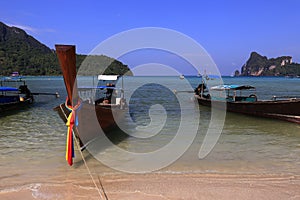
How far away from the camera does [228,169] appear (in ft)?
23.9

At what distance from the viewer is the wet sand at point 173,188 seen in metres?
5.45

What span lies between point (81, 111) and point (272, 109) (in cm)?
1258

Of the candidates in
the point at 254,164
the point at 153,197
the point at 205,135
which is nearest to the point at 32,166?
the point at 153,197

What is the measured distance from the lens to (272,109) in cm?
1630

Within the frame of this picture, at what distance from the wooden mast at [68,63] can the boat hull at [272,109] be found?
1301 cm

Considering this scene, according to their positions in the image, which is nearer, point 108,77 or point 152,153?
point 152,153

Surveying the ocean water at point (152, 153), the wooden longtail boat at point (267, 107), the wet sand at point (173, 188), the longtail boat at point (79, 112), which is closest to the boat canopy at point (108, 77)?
the longtail boat at point (79, 112)

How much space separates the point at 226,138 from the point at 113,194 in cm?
699

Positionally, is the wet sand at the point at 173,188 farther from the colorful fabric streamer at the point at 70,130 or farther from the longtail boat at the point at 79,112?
the longtail boat at the point at 79,112

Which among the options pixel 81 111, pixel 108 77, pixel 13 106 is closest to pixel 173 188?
pixel 81 111

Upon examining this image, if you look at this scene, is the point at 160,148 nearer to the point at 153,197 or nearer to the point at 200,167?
the point at 200,167

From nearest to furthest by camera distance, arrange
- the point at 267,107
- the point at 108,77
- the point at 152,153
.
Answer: the point at 152,153 < the point at 267,107 < the point at 108,77

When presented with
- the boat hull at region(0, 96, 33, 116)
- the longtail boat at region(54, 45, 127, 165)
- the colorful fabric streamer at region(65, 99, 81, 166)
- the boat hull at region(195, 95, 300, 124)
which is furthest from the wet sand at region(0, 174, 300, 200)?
the boat hull at region(0, 96, 33, 116)

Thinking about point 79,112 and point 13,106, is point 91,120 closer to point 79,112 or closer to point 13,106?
point 79,112
